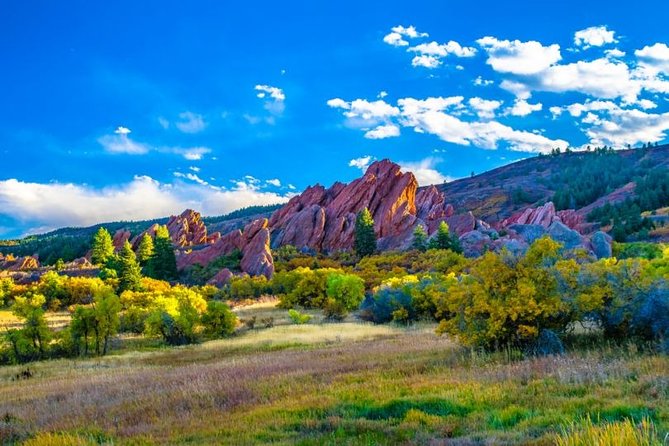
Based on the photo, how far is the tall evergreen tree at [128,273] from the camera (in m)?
64.1

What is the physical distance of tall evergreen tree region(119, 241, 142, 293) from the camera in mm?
64125

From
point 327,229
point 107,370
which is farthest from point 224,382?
point 327,229

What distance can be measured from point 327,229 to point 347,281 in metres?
67.2

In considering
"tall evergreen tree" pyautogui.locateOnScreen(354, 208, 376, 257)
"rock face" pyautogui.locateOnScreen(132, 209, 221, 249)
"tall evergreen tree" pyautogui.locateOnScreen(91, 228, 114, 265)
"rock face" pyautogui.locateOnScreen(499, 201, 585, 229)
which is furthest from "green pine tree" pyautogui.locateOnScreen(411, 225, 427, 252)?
"rock face" pyautogui.locateOnScreen(132, 209, 221, 249)

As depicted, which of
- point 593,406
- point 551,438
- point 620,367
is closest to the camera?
point 551,438

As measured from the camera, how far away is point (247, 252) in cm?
8675

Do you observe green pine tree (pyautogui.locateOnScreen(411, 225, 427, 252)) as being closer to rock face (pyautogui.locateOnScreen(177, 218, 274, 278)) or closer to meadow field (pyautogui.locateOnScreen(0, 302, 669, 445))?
rock face (pyautogui.locateOnScreen(177, 218, 274, 278))

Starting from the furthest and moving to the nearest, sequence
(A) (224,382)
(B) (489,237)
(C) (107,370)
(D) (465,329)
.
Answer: (B) (489,237) → (C) (107,370) → (D) (465,329) → (A) (224,382)

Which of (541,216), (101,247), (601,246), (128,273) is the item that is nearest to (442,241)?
(601,246)

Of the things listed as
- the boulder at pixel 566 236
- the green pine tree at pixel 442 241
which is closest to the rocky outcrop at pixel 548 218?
the boulder at pixel 566 236

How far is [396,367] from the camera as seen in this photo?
14.0m

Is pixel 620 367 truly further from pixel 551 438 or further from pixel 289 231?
pixel 289 231

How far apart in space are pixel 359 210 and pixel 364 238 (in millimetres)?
20109

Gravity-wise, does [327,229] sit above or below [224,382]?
above
